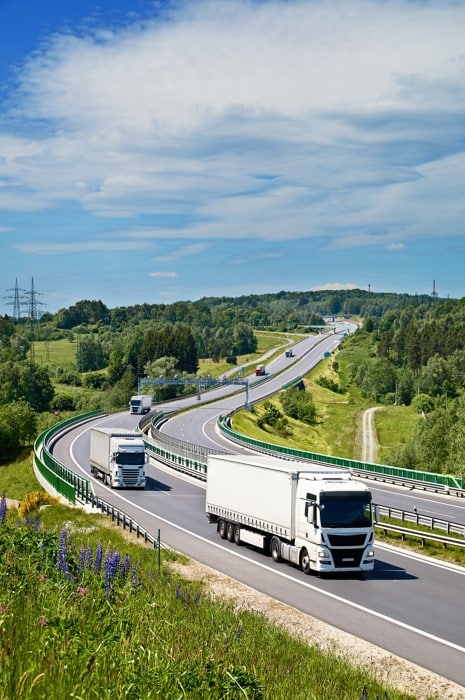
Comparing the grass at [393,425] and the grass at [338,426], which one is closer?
the grass at [338,426]

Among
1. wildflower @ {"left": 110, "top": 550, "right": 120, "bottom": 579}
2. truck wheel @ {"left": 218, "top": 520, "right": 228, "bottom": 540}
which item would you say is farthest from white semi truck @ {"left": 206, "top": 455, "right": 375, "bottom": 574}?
wildflower @ {"left": 110, "top": 550, "right": 120, "bottom": 579}

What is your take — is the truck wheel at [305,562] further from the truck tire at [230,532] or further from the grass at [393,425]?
the grass at [393,425]

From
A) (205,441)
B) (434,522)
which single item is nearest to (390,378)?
(205,441)

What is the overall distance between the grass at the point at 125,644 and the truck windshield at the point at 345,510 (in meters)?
6.83

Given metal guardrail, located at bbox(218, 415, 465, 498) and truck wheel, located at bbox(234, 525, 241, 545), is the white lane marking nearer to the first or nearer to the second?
truck wheel, located at bbox(234, 525, 241, 545)

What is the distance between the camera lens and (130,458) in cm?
5156

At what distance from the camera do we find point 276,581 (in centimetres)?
2595

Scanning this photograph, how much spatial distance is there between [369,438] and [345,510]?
101 m

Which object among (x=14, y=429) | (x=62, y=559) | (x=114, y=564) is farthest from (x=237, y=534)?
(x=14, y=429)

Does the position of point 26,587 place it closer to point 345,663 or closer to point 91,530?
point 345,663

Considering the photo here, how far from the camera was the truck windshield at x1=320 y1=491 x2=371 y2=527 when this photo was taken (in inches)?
1045

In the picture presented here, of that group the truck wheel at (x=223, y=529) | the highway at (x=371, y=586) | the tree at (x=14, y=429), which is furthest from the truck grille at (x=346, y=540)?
the tree at (x=14, y=429)

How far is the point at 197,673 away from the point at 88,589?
14.8 feet

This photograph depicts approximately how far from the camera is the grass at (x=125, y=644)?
28.5 ft
